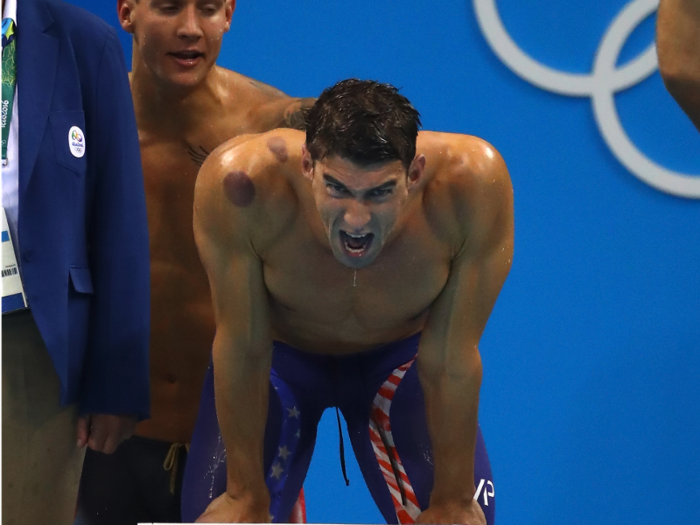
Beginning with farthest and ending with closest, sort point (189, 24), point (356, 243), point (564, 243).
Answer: point (564, 243)
point (189, 24)
point (356, 243)

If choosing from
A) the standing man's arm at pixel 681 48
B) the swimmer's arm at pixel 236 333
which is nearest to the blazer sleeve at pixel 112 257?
the swimmer's arm at pixel 236 333

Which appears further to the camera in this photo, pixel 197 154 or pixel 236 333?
pixel 197 154

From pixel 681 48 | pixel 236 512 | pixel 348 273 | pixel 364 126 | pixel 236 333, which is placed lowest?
pixel 236 512

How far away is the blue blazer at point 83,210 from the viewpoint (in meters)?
1.36

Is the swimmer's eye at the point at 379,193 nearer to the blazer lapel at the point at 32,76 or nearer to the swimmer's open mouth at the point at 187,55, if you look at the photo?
the blazer lapel at the point at 32,76

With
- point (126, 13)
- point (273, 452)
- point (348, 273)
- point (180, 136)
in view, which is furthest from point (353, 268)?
point (126, 13)

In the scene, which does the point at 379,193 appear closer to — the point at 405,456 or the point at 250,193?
the point at 250,193

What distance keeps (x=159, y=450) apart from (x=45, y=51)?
88 cm

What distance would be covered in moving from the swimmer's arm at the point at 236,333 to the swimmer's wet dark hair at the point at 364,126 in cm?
16

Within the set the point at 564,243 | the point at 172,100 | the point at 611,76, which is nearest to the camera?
the point at 172,100

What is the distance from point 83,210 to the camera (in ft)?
4.71

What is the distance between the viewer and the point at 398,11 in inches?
106

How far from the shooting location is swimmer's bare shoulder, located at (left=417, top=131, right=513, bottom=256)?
139 cm

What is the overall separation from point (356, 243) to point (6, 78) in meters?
0.53
